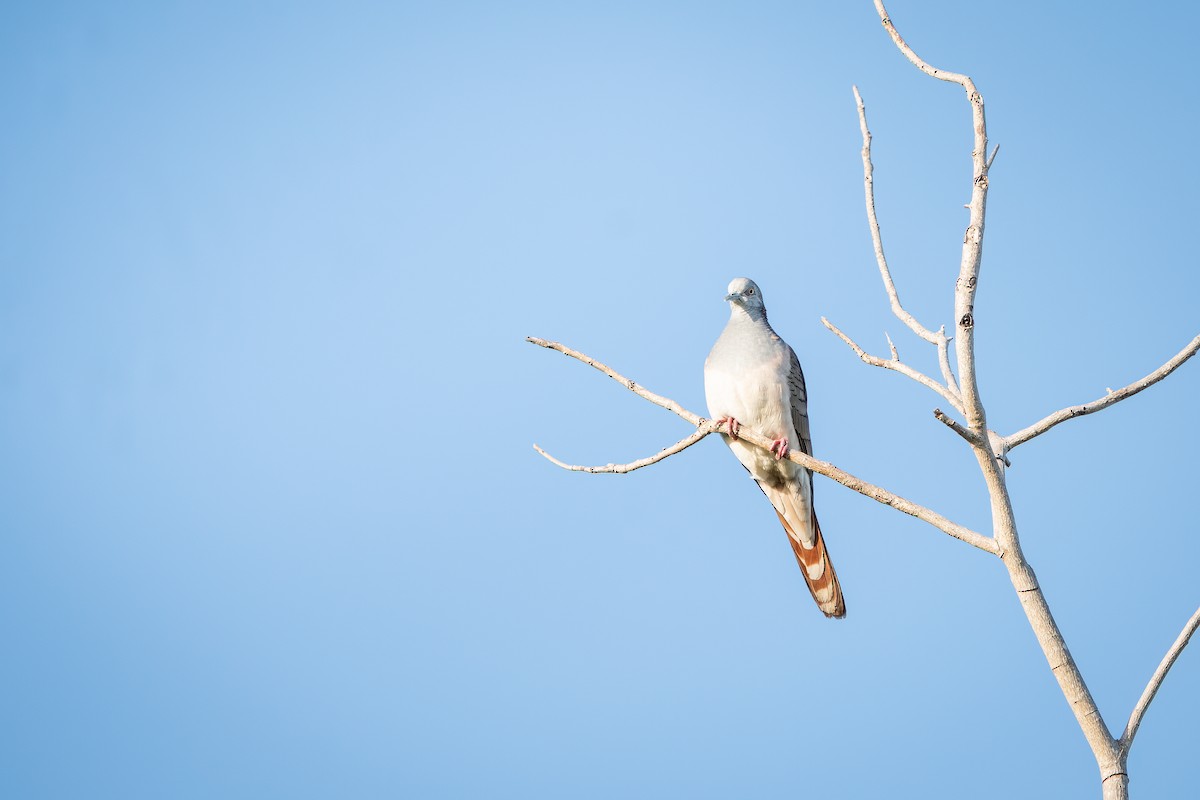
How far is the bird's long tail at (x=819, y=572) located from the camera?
7629mm

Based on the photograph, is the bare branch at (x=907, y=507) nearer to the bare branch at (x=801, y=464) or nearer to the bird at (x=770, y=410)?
the bare branch at (x=801, y=464)

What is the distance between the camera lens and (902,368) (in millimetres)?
5121

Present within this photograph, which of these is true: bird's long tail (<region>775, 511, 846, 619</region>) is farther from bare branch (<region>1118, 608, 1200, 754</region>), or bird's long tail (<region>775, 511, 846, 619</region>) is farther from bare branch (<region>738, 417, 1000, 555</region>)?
bare branch (<region>1118, 608, 1200, 754</region>)

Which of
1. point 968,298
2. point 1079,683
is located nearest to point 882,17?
point 968,298

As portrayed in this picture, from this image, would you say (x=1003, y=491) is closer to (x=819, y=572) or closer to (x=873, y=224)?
(x=873, y=224)

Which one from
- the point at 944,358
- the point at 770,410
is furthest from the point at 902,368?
the point at 770,410

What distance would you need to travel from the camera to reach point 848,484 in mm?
4832

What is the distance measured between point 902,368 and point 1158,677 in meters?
1.56

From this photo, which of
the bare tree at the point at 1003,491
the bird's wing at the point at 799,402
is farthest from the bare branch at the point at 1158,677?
the bird's wing at the point at 799,402

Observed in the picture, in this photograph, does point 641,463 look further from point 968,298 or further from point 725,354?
point 725,354

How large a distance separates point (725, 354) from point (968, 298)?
3.54 m

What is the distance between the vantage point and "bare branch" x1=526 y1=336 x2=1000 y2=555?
4492 millimetres

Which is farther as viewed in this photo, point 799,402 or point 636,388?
point 799,402

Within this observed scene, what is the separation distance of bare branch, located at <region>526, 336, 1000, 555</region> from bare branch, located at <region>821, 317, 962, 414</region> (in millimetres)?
446
